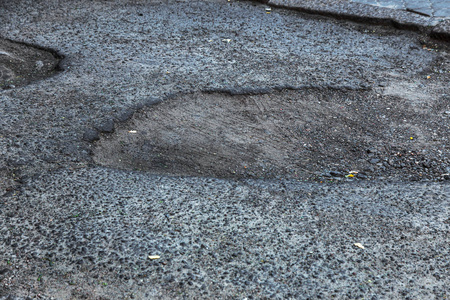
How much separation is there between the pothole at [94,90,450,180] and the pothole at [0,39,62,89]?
1.32 m

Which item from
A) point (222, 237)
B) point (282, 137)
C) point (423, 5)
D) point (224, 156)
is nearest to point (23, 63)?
point (224, 156)

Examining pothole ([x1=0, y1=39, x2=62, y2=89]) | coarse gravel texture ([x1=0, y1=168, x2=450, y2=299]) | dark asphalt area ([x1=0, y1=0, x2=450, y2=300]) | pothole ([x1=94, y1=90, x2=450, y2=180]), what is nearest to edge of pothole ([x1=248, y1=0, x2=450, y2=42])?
dark asphalt area ([x1=0, y1=0, x2=450, y2=300])

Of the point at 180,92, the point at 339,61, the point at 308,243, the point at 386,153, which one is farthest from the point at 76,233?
the point at 339,61

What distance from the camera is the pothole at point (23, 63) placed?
4238mm

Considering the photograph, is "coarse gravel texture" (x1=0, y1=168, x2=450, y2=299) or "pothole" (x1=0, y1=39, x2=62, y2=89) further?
"pothole" (x1=0, y1=39, x2=62, y2=89)

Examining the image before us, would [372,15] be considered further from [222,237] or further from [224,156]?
[222,237]

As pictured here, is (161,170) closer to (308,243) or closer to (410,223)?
(308,243)

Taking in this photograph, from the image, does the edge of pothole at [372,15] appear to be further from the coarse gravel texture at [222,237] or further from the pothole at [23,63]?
the pothole at [23,63]

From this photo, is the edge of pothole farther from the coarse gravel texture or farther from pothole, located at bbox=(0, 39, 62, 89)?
pothole, located at bbox=(0, 39, 62, 89)

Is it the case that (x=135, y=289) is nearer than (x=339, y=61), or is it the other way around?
(x=135, y=289)

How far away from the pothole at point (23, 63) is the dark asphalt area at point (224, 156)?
24mm

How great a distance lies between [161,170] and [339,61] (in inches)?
101

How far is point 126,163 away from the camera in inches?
128

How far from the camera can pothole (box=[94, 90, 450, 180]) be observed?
334 centimetres
